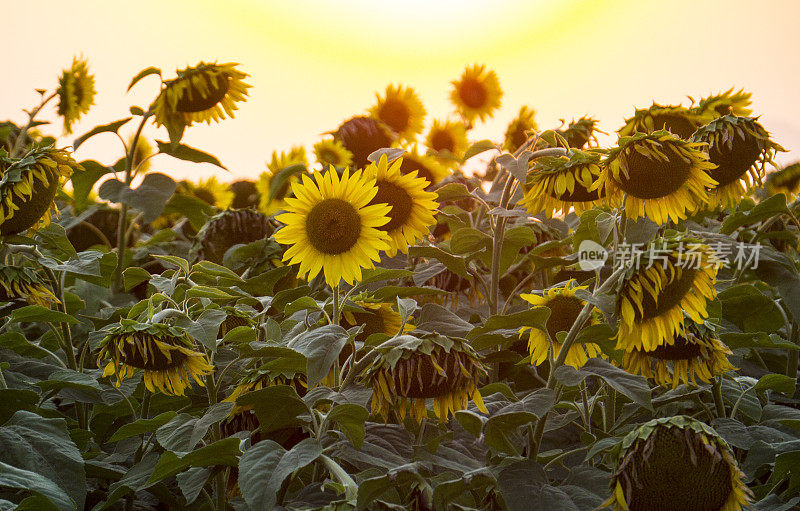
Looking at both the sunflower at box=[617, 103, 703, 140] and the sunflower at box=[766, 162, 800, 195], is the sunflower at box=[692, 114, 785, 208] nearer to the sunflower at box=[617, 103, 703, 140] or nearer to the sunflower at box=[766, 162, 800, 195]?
the sunflower at box=[617, 103, 703, 140]

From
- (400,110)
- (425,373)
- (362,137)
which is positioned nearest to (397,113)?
(400,110)

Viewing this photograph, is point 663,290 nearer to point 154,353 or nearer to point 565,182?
point 565,182

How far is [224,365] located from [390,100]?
2.29m

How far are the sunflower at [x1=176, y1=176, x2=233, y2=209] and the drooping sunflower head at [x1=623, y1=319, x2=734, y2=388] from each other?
2605mm

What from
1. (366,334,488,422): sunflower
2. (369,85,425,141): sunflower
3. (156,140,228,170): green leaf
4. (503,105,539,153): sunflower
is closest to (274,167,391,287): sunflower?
(366,334,488,422): sunflower

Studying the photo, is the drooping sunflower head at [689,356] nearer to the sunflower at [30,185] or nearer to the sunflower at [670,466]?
the sunflower at [670,466]

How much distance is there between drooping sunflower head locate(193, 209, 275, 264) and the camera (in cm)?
241

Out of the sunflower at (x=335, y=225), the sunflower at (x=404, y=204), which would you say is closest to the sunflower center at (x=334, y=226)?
the sunflower at (x=335, y=225)

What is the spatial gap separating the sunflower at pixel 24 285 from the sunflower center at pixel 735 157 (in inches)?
53.5

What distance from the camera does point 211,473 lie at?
125 centimetres

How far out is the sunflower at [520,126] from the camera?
309 cm

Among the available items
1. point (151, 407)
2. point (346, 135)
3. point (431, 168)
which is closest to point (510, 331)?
point (151, 407)

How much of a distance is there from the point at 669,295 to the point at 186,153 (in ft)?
4.69

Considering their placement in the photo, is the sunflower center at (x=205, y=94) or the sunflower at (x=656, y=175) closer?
the sunflower at (x=656, y=175)
